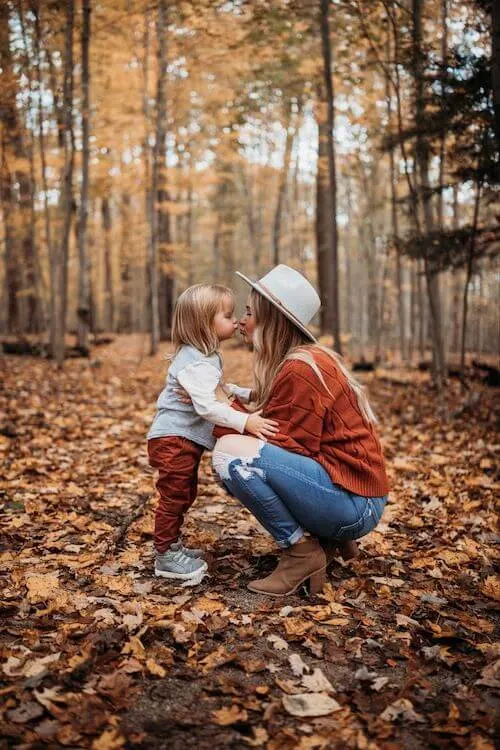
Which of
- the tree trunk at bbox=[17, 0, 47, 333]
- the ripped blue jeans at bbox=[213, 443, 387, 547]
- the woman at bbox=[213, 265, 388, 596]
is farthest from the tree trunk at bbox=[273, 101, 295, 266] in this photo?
the ripped blue jeans at bbox=[213, 443, 387, 547]

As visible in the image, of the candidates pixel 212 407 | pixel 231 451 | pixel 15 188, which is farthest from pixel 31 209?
pixel 231 451

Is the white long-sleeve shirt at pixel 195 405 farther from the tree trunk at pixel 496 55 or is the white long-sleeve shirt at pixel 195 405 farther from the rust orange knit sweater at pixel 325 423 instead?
the tree trunk at pixel 496 55

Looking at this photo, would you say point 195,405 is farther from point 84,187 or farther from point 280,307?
point 84,187

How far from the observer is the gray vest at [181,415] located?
3.15 meters

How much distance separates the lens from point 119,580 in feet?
10.4

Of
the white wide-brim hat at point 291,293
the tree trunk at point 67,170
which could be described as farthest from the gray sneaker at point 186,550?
the tree trunk at point 67,170

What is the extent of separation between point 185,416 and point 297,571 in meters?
1.03

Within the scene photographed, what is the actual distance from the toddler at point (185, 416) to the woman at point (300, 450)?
0.16m

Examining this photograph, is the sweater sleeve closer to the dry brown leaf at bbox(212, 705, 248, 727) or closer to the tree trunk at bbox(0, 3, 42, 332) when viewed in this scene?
the dry brown leaf at bbox(212, 705, 248, 727)

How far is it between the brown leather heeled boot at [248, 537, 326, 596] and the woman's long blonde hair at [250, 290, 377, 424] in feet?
2.49

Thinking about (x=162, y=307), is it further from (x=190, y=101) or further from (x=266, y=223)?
(x=266, y=223)

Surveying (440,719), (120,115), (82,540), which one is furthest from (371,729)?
(120,115)

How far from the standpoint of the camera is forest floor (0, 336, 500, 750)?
205 cm

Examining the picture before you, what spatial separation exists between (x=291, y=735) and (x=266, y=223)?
29.0 metres
